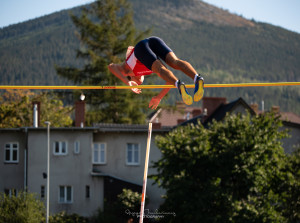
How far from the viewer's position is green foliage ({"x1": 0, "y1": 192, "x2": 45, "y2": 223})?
30102 mm

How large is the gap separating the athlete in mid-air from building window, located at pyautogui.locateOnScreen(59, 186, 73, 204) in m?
27.1

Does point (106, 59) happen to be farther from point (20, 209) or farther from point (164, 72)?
point (164, 72)

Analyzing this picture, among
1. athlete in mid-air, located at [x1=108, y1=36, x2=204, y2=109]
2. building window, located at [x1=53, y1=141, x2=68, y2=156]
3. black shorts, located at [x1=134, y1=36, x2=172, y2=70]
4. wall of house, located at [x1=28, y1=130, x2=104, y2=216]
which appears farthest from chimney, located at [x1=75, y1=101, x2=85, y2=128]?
black shorts, located at [x1=134, y1=36, x2=172, y2=70]

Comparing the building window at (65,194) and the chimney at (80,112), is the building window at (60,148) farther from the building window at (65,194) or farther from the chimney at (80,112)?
the chimney at (80,112)

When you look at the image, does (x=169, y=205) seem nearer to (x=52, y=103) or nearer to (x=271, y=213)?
(x=271, y=213)

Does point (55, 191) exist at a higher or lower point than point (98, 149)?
lower

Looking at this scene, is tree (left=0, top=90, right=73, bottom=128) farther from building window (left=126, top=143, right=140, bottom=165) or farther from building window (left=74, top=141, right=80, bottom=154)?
building window (left=126, top=143, right=140, bottom=165)

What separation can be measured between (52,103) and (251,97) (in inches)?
4294

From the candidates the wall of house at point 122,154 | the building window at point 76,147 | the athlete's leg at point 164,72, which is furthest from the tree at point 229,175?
the athlete's leg at point 164,72

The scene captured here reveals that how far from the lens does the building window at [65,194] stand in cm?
3600

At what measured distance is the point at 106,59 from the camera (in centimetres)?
4584

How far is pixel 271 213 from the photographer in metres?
25.0

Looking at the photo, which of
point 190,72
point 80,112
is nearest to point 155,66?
point 190,72

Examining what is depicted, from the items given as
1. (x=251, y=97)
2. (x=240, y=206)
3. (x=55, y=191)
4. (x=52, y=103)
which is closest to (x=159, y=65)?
(x=240, y=206)
